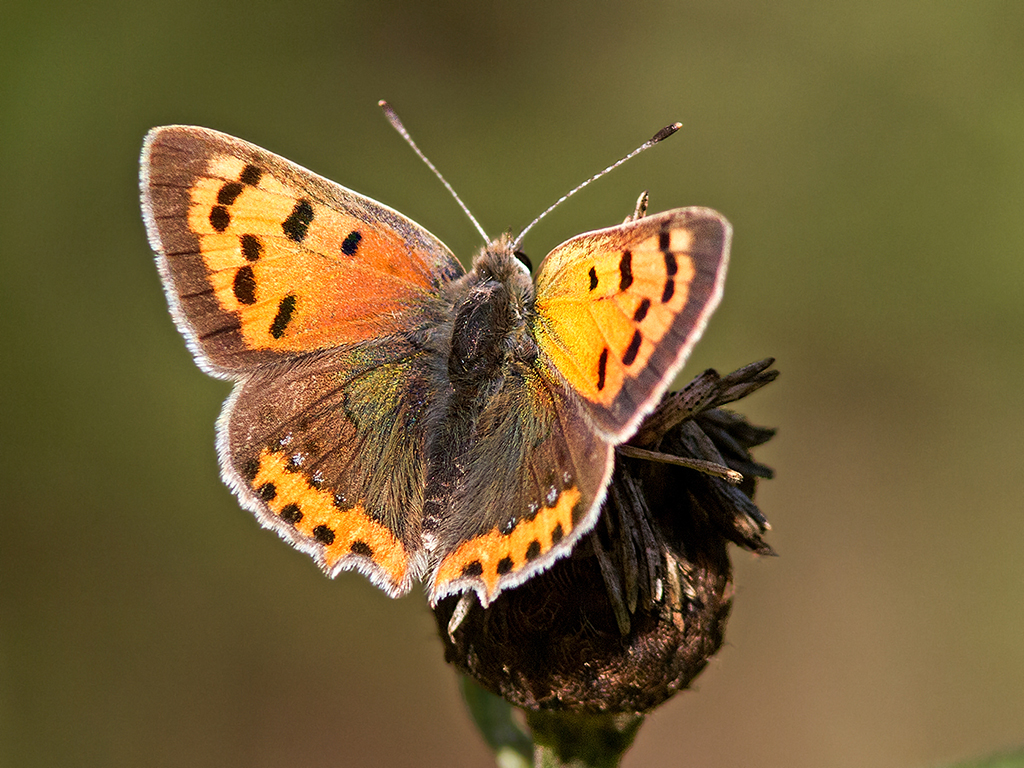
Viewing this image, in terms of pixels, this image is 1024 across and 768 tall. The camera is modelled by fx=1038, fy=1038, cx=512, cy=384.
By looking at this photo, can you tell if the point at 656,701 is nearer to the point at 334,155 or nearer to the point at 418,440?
the point at 418,440

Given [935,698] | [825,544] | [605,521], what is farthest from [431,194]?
[935,698]

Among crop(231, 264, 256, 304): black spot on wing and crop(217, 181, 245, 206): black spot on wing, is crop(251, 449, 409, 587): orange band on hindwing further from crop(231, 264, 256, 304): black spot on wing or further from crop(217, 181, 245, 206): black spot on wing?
crop(217, 181, 245, 206): black spot on wing

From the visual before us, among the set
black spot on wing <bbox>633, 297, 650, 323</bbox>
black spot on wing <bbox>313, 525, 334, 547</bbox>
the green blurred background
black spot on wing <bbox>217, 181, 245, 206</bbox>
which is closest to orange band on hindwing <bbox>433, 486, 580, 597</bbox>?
black spot on wing <bbox>313, 525, 334, 547</bbox>

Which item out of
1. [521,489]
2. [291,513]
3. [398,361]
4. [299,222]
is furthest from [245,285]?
[521,489]

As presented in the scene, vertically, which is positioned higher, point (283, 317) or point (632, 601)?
point (283, 317)

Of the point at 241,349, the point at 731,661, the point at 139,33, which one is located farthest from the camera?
the point at 731,661

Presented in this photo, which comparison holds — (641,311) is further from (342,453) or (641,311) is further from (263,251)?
(263,251)

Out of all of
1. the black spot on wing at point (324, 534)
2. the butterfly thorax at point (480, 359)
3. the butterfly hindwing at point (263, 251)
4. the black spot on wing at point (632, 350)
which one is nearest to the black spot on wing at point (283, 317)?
the butterfly hindwing at point (263, 251)
